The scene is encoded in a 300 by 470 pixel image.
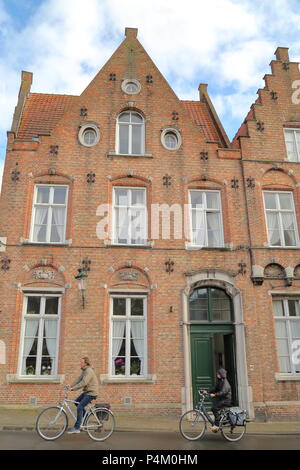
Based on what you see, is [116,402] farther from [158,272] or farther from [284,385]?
[284,385]

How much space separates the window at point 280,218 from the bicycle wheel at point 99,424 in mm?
8031

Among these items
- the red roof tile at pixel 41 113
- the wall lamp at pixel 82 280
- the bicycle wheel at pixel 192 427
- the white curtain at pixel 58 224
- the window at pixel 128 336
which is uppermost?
the red roof tile at pixel 41 113

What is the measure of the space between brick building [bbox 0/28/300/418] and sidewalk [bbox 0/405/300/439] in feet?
0.98

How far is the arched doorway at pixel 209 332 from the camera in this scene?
37.9 ft

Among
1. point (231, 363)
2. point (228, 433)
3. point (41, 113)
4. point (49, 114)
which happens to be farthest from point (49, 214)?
point (228, 433)

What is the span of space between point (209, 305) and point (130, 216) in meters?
3.99

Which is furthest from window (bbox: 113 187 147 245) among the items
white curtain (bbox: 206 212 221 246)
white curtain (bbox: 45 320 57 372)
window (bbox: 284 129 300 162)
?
window (bbox: 284 129 300 162)

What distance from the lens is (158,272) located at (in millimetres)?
12125

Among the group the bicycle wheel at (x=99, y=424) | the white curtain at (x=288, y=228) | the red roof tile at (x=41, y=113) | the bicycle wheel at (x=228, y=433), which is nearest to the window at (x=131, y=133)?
the red roof tile at (x=41, y=113)

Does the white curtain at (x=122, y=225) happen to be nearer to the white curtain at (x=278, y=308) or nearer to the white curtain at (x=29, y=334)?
the white curtain at (x=29, y=334)

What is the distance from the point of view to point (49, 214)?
1262 centimetres

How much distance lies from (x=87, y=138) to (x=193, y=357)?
842 centimetres

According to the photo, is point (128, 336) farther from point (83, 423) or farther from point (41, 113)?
point (41, 113)
